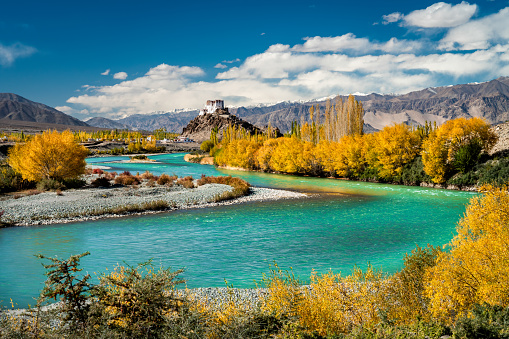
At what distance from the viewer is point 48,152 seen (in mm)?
38094

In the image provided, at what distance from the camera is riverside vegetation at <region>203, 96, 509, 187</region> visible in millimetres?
47312

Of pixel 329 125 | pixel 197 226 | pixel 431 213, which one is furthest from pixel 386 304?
pixel 329 125

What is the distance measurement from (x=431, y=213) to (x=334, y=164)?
31177mm

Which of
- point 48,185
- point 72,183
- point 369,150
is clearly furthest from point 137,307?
point 369,150

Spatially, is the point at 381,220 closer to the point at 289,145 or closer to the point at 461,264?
the point at 461,264

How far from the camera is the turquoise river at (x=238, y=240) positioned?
1694cm

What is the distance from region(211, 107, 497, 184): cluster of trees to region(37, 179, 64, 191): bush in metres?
41.2

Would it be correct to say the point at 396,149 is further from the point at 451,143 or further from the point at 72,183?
the point at 72,183

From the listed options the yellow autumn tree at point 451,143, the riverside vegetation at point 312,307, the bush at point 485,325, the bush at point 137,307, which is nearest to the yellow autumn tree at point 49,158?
the riverside vegetation at point 312,307

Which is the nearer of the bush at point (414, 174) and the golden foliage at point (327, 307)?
the golden foliage at point (327, 307)

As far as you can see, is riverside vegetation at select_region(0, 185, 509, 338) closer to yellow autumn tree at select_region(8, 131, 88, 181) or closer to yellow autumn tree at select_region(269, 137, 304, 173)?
yellow autumn tree at select_region(8, 131, 88, 181)

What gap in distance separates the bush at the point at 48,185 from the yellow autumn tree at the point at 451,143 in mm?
46573

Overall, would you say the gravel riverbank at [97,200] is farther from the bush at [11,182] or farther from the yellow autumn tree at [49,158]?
the bush at [11,182]

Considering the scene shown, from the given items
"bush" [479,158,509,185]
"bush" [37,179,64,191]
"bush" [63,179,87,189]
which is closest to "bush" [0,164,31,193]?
"bush" [37,179,64,191]
